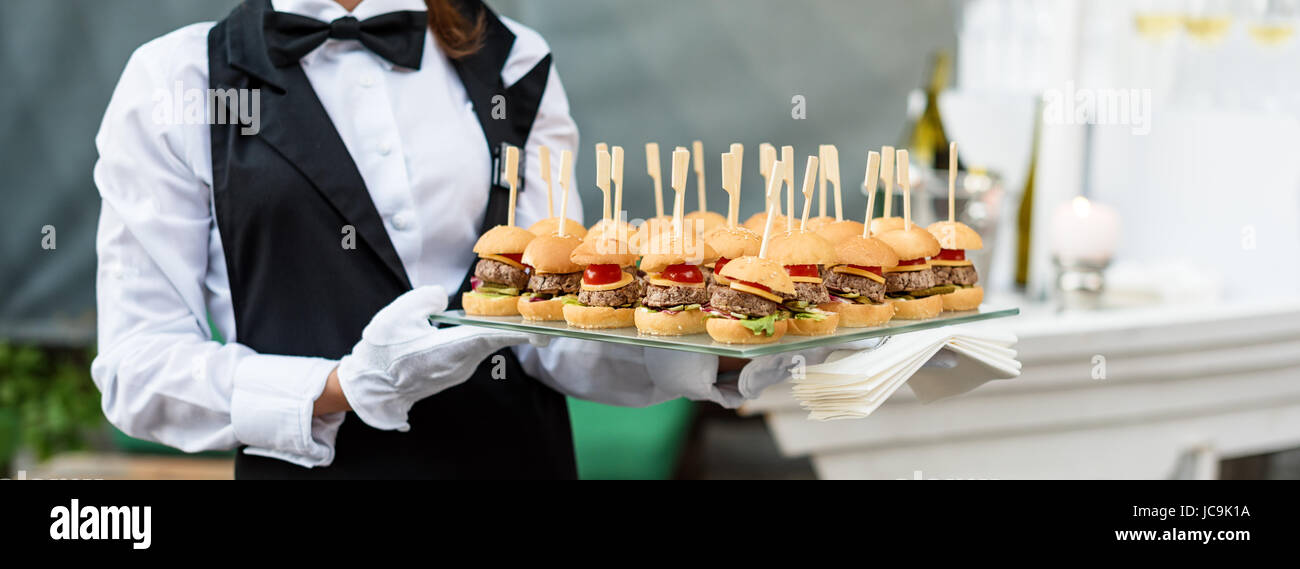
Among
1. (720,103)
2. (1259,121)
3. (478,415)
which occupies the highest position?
(720,103)

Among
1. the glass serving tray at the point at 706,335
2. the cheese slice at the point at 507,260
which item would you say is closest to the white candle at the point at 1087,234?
the glass serving tray at the point at 706,335

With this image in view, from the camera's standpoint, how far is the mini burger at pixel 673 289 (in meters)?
1.72

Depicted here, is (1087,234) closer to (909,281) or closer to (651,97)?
(909,281)

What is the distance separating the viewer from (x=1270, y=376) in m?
2.98

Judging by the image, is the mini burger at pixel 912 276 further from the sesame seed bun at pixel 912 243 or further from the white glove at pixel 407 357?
the white glove at pixel 407 357

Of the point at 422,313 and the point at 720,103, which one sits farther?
the point at 720,103

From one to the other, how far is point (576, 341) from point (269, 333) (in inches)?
21.6

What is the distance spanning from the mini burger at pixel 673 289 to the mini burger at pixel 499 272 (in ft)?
0.75

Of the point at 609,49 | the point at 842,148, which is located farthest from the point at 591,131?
the point at 842,148

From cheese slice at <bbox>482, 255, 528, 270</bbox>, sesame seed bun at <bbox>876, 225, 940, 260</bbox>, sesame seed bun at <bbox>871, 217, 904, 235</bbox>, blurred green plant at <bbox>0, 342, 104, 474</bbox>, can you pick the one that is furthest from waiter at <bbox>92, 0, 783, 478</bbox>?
blurred green plant at <bbox>0, 342, 104, 474</bbox>

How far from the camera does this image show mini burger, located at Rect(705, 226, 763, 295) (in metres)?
1.83

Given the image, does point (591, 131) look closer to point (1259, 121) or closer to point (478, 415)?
point (1259, 121)
